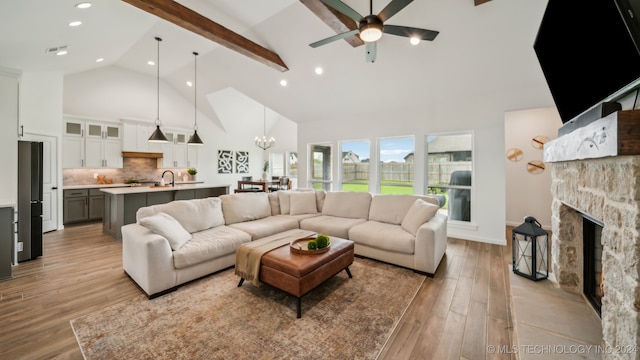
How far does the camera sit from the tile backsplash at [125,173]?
590cm

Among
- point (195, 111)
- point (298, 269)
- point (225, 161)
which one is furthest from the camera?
point (225, 161)

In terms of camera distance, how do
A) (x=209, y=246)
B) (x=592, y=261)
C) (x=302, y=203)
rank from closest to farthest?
(x=592, y=261) → (x=209, y=246) → (x=302, y=203)

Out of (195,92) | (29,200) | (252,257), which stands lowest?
(252,257)

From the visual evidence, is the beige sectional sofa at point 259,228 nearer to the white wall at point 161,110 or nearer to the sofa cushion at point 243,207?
the sofa cushion at point 243,207

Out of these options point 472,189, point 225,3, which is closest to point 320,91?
point 225,3

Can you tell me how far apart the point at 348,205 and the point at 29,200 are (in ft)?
15.3

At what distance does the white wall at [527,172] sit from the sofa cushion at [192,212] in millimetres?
6095

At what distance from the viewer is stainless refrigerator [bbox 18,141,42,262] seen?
3.25 meters

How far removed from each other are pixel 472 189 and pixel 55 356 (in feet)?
18.1

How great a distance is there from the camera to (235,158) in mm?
9242

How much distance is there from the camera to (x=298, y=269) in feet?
6.97

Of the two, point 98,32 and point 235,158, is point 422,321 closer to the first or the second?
point 98,32

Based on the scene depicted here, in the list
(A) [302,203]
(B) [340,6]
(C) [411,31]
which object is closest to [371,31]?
(B) [340,6]

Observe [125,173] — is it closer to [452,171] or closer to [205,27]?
[205,27]
